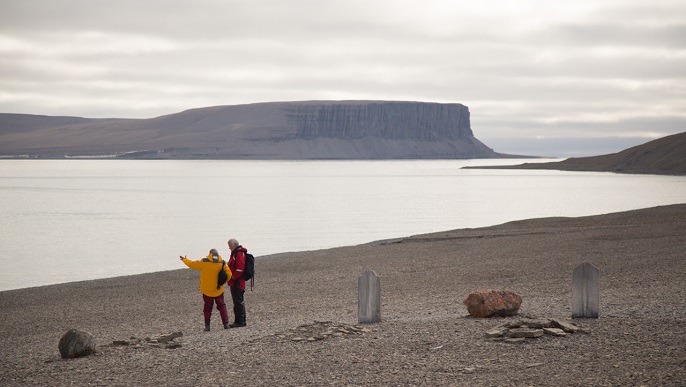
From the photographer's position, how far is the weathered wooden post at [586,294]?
12.0 m

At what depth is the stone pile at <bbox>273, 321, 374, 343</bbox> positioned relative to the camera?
11.8 m

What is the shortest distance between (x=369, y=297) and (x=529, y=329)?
3.04 metres

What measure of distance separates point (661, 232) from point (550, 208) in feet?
118

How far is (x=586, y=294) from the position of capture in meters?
12.0

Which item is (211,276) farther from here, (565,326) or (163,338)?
(565,326)

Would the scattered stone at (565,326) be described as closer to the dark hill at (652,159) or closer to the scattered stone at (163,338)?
the scattered stone at (163,338)

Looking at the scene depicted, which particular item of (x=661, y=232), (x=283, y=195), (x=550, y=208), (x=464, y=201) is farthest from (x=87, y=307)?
(x=283, y=195)

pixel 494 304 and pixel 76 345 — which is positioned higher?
pixel 494 304

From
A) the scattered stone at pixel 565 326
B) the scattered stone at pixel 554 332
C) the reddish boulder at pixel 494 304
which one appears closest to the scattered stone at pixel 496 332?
the scattered stone at pixel 554 332

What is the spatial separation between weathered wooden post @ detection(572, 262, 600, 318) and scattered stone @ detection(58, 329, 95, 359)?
7.58 metres

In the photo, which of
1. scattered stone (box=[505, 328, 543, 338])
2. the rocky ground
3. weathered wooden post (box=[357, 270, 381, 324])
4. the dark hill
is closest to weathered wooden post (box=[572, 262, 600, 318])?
the rocky ground

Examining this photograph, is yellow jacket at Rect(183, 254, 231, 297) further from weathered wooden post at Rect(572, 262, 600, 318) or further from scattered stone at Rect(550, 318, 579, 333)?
weathered wooden post at Rect(572, 262, 600, 318)

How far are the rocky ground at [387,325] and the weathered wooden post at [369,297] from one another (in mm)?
296

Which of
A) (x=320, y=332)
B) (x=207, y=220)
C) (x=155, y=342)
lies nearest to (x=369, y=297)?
(x=320, y=332)
